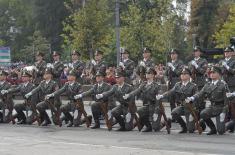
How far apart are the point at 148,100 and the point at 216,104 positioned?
184 centimetres

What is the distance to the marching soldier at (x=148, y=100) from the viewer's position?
49.8ft

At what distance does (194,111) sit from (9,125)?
6207 millimetres

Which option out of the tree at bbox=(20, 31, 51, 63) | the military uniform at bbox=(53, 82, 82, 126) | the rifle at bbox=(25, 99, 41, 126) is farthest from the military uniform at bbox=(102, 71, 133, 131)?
the tree at bbox=(20, 31, 51, 63)

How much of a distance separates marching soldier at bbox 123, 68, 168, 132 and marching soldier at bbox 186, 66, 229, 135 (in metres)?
1.14

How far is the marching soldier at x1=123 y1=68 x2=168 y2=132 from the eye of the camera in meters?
15.2

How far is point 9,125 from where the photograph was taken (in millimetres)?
17969

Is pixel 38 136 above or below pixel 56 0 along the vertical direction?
below

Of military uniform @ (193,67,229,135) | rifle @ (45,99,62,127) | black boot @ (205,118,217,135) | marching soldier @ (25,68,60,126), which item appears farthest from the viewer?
marching soldier @ (25,68,60,126)

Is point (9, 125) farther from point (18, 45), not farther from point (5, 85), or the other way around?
point (18, 45)

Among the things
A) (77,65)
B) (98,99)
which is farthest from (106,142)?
(77,65)

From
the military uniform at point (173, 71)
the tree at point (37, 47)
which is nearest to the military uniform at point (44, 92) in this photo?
the military uniform at point (173, 71)

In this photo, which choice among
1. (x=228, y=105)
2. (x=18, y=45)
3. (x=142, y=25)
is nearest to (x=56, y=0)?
(x=18, y=45)

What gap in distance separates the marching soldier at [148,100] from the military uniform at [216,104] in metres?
1.21

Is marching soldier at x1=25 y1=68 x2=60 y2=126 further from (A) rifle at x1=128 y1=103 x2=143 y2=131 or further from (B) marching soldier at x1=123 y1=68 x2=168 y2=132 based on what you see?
(B) marching soldier at x1=123 y1=68 x2=168 y2=132
